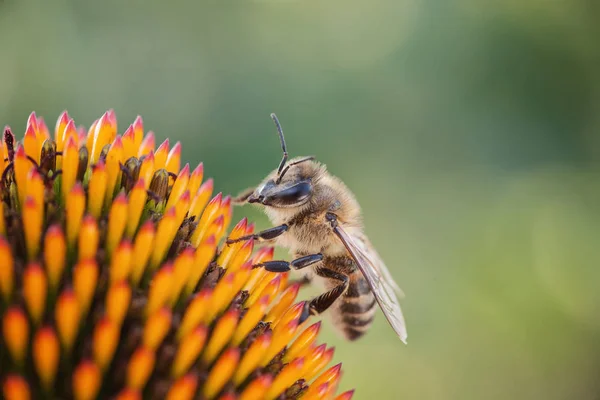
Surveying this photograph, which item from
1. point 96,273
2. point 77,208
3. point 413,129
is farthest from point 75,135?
point 413,129

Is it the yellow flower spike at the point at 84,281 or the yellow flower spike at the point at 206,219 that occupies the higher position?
the yellow flower spike at the point at 206,219

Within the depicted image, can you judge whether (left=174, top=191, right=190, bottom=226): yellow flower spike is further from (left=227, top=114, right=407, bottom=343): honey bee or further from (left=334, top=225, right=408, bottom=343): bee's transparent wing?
(left=334, top=225, right=408, bottom=343): bee's transparent wing

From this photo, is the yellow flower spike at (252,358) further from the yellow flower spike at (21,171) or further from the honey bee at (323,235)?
the yellow flower spike at (21,171)

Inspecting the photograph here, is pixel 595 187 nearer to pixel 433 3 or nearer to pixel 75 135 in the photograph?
pixel 433 3

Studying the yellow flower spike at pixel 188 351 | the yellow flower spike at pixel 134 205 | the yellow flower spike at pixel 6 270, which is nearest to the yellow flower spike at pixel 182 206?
the yellow flower spike at pixel 134 205

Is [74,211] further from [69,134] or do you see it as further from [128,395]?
[128,395]

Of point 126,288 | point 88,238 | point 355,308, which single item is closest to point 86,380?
point 126,288
